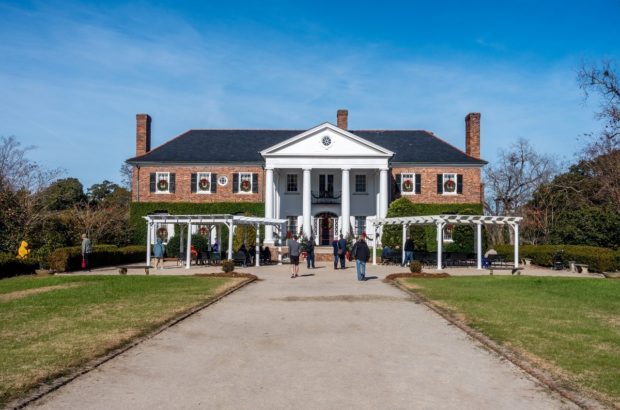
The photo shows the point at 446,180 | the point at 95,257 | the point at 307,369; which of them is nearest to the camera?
the point at 307,369

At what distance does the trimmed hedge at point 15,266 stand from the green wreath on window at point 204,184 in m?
21.2

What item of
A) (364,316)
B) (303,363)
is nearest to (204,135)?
(364,316)

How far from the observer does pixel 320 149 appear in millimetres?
43531

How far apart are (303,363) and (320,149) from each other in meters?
35.7

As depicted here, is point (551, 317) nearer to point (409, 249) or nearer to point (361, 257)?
point (361, 257)

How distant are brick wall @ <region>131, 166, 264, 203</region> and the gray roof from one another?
0.57 metres

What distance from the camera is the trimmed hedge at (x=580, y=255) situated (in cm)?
2770

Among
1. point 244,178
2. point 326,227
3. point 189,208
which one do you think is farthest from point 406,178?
point 189,208

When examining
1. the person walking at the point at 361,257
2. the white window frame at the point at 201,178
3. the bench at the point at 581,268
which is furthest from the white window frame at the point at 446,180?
the person walking at the point at 361,257

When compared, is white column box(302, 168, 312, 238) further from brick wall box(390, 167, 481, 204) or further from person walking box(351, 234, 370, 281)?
person walking box(351, 234, 370, 281)

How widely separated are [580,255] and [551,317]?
18.7 meters

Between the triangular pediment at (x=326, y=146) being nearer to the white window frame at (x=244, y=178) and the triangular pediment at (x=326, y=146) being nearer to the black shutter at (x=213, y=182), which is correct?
the white window frame at (x=244, y=178)

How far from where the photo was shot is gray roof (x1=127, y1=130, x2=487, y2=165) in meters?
46.4

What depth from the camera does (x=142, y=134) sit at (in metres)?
48.5
